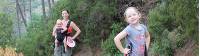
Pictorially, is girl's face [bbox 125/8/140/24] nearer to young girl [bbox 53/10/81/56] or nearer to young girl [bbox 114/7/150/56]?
young girl [bbox 114/7/150/56]

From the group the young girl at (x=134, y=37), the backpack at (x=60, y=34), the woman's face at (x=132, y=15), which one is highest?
the woman's face at (x=132, y=15)

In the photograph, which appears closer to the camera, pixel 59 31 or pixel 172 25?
pixel 59 31

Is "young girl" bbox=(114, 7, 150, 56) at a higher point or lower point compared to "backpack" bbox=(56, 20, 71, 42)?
higher

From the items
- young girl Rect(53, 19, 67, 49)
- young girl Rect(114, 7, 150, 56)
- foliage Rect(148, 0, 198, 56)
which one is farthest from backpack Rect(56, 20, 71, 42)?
young girl Rect(114, 7, 150, 56)

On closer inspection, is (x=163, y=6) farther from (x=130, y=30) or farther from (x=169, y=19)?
(x=130, y=30)

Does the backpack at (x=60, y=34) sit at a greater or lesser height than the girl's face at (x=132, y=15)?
lesser

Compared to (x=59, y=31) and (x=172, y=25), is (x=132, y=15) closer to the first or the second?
(x=59, y=31)

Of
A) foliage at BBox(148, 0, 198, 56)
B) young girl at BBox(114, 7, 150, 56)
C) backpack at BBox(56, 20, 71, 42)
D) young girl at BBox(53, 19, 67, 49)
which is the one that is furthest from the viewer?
backpack at BBox(56, 20, 71, 42)

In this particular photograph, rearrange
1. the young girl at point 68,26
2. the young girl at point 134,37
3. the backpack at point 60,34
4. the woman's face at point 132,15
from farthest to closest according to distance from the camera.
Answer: the backpack at point 60,34 < the young girl at point 68,26 < the young girl at point 134,37 < the woman's face at point 132,15

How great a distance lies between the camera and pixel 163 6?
39.6 ft

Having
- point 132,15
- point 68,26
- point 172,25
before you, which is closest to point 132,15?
point 132,15

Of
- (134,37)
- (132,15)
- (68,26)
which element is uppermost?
(132,15)

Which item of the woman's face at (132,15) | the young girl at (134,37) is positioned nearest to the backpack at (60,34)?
the young girl at (134,37)

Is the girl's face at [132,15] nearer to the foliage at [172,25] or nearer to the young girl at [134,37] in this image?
the young girl at [134,37]
